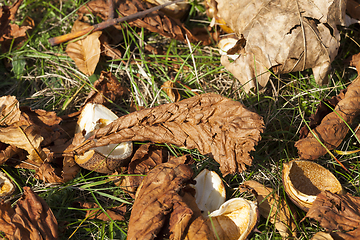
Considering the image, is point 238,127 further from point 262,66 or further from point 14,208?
point 14,208

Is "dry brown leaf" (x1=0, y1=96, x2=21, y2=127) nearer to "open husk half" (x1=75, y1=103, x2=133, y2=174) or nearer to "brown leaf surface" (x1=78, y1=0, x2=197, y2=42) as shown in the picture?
"open husk half" (x1=75, y1=103, x2=133, y2=174)

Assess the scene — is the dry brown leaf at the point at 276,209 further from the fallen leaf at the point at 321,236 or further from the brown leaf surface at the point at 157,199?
the brown leaf surface at the point at 157,199

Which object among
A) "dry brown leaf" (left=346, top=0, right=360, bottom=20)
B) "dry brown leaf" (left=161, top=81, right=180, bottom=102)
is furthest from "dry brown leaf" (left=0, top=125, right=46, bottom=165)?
"dry brown leaf" (left=346, top=0, right=360, bottom=20)

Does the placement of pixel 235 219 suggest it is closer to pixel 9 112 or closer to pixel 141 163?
pixel 141 163

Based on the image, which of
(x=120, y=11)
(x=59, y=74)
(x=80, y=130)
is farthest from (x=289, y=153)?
(x=59, y=74)

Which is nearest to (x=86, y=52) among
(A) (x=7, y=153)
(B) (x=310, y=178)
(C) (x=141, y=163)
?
(A) (x=7, y=153)

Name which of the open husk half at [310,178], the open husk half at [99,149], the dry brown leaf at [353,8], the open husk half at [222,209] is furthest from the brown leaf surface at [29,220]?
the dry brown leaf at [353,8]
